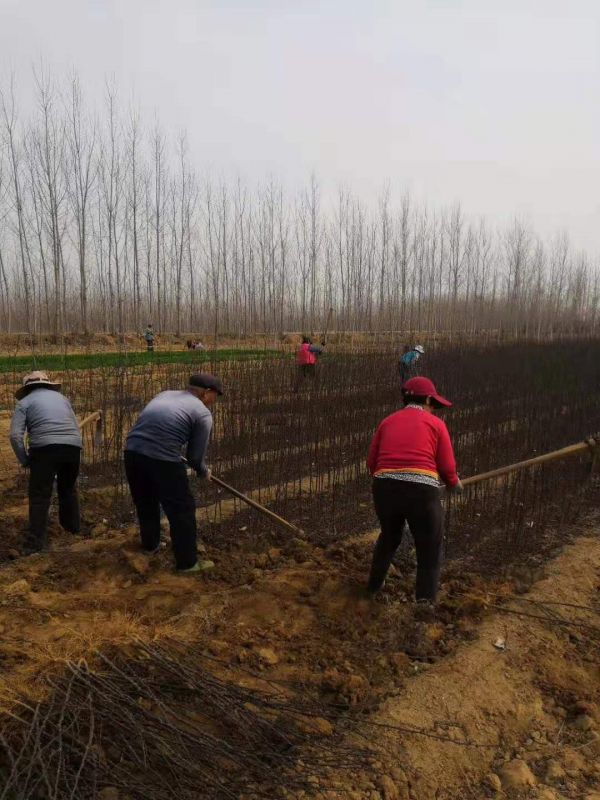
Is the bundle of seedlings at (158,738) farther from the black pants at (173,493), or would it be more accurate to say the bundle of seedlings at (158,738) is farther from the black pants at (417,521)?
the black pants at (173,493)

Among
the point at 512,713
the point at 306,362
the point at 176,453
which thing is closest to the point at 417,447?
the point at 512,713

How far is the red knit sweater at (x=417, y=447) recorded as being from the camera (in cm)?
276

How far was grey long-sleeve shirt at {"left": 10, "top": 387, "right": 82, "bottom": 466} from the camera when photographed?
12.0 ft

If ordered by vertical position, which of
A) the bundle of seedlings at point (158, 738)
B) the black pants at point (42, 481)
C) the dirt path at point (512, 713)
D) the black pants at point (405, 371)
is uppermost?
the black pants at point (405, 371)

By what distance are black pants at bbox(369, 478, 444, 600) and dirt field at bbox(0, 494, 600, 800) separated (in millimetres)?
224

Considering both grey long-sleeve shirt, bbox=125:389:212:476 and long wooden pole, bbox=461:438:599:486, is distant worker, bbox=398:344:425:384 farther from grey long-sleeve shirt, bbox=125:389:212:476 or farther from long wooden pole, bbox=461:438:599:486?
grey long-sleeve shirt, bbox=125:389:212:476

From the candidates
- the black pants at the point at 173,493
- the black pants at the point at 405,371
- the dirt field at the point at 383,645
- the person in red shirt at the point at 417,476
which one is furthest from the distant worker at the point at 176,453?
the black pants at the point at 405,371

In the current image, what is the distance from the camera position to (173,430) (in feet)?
10.6

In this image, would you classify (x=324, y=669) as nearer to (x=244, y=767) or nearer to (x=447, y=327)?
(x=244, y=767)

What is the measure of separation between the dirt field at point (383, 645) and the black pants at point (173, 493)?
172mm

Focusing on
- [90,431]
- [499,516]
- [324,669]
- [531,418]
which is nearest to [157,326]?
[90,431]

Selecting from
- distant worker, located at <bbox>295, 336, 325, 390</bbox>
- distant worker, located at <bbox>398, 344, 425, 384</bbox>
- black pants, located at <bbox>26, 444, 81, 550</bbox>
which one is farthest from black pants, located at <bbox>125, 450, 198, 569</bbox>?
distant worker, located at <bbox>398, 344, 425, 384</bbox>

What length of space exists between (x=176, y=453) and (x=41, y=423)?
3.47 ft

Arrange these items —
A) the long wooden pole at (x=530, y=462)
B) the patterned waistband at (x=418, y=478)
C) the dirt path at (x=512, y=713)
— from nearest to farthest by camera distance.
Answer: the dirt path at (x=512, y=713)
the patterned waistband at (x=418, y=478)
the long wooden pole at (x=530, y=462)
